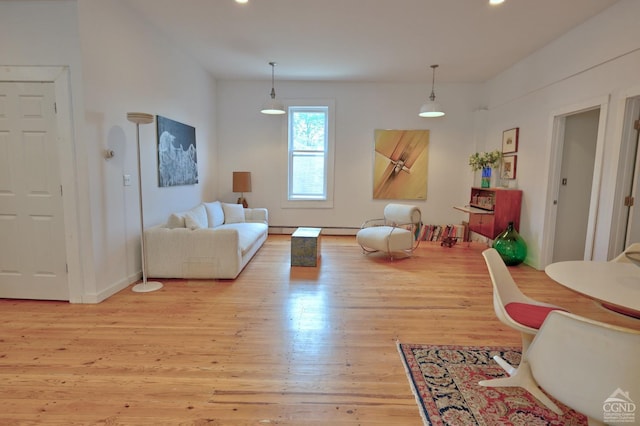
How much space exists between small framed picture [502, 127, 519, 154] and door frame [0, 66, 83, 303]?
568 centimetres

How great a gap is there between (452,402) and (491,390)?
293 mm

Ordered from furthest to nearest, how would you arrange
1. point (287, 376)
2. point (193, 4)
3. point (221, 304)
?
Result: 1. point (193, 4)
2. point (221, 304)
3. point (287, 376)

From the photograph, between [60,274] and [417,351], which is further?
[60,274]

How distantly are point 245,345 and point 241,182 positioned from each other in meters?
4.02

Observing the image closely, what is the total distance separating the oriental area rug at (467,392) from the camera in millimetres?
1706

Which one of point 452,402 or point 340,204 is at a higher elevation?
point 340,204

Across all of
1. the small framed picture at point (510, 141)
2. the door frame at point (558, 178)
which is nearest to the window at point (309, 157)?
the small framed picture at point (510, 141)

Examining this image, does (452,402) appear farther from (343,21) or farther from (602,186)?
(343,21)

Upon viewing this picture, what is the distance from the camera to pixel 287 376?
2.06 meters

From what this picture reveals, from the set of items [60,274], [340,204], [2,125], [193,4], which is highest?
[193,4]

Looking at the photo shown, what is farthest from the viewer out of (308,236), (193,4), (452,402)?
(308,236)

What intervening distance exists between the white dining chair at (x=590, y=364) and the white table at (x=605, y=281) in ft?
1.21

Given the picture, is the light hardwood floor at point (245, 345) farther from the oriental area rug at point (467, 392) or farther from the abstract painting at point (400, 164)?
the abstract painting at point (400, 164)

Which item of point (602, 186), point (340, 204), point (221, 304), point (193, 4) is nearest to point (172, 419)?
point (221, 304)
